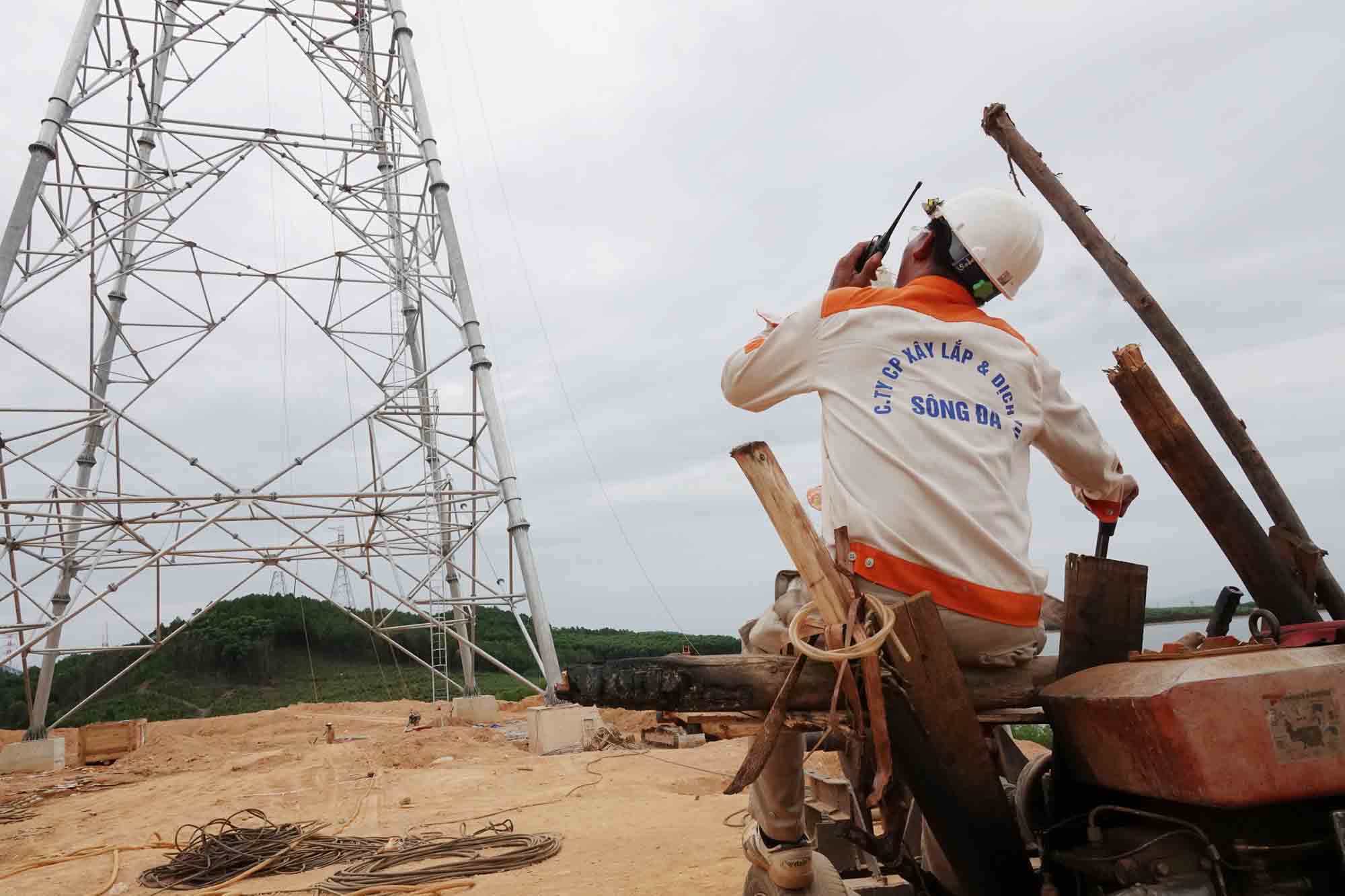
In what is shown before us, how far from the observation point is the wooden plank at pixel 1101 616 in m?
2.28

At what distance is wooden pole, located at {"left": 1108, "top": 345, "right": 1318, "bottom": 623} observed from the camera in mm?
2562

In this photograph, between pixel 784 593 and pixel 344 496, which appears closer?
pixel 784 593

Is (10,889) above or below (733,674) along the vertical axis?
below

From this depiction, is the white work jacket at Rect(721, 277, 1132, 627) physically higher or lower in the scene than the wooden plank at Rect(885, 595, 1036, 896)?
higher

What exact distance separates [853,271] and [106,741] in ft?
50.0

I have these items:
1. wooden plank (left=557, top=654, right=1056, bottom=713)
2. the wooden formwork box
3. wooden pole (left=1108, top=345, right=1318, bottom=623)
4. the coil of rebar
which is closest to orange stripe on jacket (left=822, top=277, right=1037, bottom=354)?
wooden pole (left=1108, top=345, right=1318, bottom=623)

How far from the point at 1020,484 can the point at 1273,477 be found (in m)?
1.17

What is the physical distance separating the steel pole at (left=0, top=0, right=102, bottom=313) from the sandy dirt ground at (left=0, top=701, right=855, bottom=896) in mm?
5688

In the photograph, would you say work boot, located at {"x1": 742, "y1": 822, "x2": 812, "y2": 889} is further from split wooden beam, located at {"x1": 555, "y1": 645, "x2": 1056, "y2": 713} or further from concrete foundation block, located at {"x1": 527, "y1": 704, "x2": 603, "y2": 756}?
concrete foundation block, located at {"x1": 527, "y1": 704, "x2": 603, "y2": 756}

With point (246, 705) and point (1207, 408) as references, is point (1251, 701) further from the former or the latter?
point (246, 705)

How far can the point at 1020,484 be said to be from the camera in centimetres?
239

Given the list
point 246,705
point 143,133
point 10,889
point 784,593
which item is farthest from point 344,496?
point 246,705

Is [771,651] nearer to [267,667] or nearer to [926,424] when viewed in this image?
[926,424]

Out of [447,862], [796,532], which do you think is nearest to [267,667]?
[447,862]
